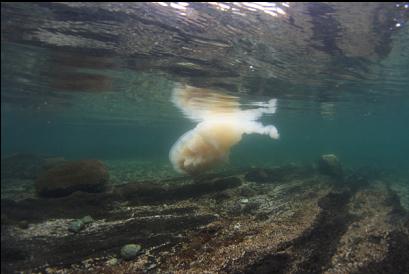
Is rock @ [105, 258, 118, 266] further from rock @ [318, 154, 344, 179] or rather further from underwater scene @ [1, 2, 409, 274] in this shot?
rock @ [318, 154, 344, 179]

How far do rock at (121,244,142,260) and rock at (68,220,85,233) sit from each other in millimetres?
2168

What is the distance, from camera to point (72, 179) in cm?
1230

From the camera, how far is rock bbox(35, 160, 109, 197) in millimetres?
11984

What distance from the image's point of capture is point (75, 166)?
12.8 meters

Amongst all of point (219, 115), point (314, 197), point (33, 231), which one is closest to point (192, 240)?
point (33, 231)

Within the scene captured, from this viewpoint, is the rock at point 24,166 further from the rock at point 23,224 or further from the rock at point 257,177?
the rock at point 257,177

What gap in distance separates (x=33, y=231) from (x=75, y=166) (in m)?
4.81

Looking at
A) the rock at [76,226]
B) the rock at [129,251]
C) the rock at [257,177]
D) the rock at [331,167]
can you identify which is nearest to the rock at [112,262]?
the rock at [129,251]

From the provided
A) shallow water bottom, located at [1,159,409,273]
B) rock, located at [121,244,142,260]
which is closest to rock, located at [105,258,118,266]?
shallow water bottom, located at [1,159,409,273]

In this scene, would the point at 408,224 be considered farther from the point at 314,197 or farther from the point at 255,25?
the point at 255,25

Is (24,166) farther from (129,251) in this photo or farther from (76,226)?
(129,251)

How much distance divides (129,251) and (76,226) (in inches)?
100

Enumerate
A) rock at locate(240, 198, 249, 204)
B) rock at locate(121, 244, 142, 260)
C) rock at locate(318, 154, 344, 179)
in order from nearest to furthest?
1. rock at locate(121, 244, 142, 260)
2. rock at locate(240, 198, 249, 204)
3. rock at locate(318, 154, 344, 179)

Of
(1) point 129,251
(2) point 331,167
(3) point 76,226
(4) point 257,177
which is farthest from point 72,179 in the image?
(2) point 331,167
